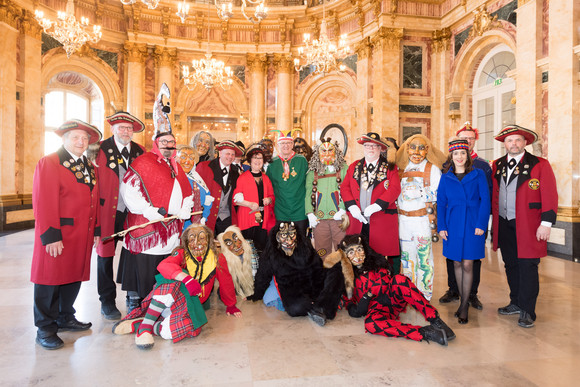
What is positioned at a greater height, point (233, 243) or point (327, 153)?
point (327, 153)

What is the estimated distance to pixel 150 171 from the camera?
11.7 feet

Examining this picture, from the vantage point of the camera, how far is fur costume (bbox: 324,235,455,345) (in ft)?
11.0

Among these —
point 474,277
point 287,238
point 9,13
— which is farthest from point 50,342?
point 9,13

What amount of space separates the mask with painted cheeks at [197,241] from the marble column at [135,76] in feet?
35.6

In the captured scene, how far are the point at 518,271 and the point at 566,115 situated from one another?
460 centimetres

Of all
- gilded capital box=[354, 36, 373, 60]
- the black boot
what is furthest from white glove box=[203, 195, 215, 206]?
gilded capital box=[354, 36, 373, 60]

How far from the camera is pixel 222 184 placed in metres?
5.02

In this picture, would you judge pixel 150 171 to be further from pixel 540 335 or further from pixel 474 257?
pixel 540 335

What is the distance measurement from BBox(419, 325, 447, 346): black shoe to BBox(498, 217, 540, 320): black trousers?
114cm

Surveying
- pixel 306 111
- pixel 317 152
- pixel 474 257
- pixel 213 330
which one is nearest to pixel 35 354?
pixel 213 330

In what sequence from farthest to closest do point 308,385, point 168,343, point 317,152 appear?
point 317,152, point 168,343, point 308,385

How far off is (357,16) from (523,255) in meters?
11.4

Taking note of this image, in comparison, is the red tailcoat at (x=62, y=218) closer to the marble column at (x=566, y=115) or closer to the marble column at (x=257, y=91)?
the marble column at (x=566, y=115)

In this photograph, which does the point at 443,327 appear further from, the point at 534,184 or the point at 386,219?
the point at 534,184
